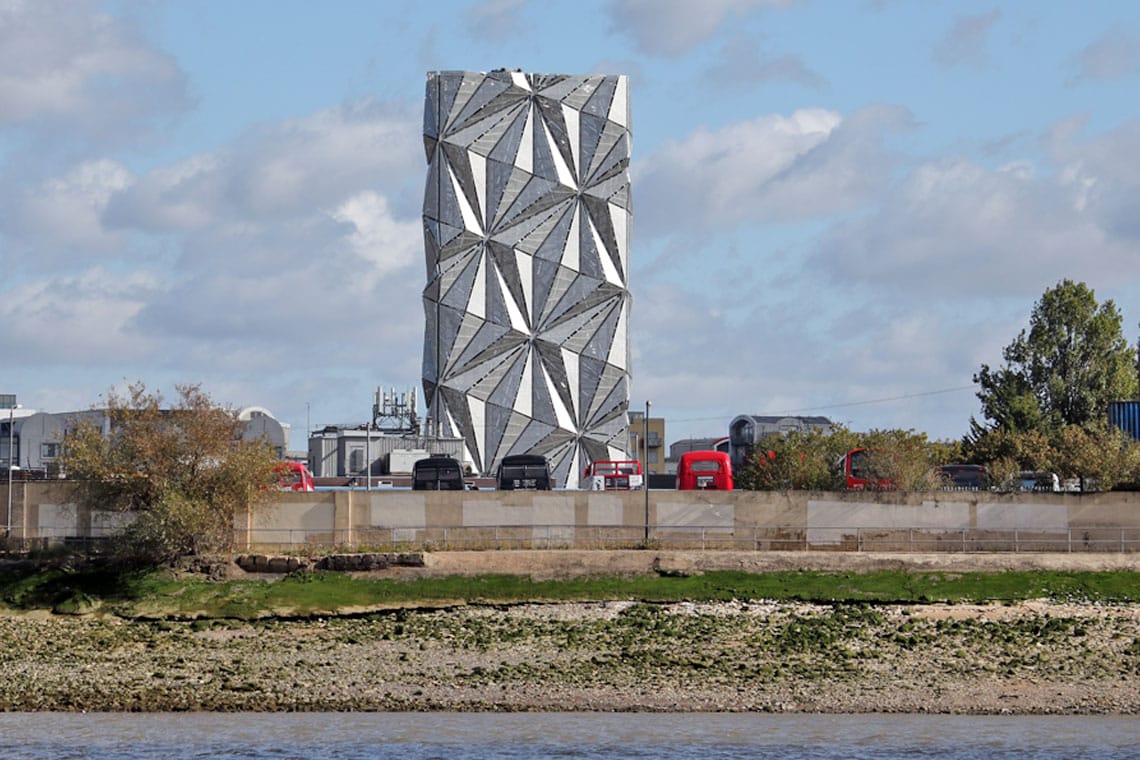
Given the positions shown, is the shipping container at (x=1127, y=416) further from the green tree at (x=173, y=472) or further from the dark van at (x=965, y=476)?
the green tree at (x=173, y=472)

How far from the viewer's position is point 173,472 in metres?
60.5

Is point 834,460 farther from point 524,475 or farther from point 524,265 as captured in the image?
point 524,265

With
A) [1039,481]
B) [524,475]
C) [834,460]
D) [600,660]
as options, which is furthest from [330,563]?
[834,460]

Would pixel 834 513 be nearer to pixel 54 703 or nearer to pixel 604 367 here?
pixel 54 703

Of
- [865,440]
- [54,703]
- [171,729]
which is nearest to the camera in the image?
[171,729]

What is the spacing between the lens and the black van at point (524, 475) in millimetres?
77188

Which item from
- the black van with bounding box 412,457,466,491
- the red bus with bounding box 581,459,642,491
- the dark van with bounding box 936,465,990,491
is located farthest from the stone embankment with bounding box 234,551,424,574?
the red bus with bounding box 581,459,642,491

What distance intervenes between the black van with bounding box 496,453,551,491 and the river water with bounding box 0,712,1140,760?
118ft

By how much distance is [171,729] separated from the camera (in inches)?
1544

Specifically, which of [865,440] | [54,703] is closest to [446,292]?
[865,440]

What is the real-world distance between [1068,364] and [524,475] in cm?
4466

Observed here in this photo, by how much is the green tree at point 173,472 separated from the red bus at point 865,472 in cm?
2429

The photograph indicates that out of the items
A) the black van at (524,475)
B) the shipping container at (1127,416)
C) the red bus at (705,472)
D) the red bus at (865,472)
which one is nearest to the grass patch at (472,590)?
the red bus at (865,472)

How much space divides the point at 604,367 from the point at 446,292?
12127 mm
